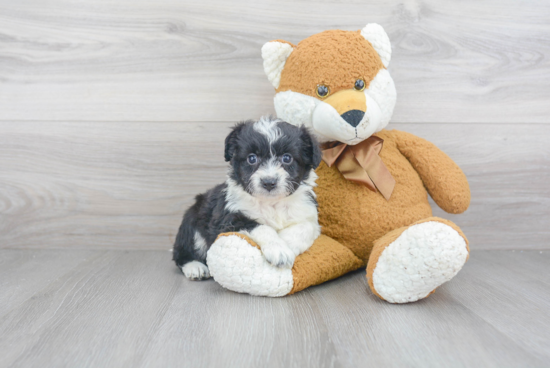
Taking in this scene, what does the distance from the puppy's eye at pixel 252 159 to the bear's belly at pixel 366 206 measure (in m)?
0.41

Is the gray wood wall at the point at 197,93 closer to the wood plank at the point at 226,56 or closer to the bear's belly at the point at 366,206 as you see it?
the wood plank at the point at 226,56

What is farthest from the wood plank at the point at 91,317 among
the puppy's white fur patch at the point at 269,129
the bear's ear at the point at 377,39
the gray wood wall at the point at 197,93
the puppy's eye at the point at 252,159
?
the bear's ear at the point at 377,39

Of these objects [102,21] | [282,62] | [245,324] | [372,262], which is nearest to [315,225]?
[372,262]

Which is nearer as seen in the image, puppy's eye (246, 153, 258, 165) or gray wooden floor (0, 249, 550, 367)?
gray wooden floor (0, 249, 550, 367)

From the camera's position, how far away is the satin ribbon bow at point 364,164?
184 centimetres

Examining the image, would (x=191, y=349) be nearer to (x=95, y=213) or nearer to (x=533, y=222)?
(x=95, y=213)

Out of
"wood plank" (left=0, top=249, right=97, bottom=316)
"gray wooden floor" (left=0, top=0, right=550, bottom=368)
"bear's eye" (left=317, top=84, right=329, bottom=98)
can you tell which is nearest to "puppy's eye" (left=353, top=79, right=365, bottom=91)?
"bear's eye" (left=317, top=84, right=329, bottom=98)

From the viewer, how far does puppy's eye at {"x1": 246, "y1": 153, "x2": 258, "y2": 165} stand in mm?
1697

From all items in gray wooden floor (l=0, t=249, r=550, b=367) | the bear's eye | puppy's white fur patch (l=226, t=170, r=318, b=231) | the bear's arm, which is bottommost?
gray wooden floor (l=0, t=249, r=550, b=367)

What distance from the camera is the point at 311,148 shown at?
173 cm

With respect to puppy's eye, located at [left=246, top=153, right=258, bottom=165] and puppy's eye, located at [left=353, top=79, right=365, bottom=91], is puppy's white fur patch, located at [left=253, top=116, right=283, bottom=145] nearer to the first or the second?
puppy's eye, located at [left=246, top=153, right=258, bottom=165]

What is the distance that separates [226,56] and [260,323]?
5.00ft

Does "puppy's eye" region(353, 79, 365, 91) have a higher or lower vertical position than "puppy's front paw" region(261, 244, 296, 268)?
higher

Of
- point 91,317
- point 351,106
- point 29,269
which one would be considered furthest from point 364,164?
point 29,269
